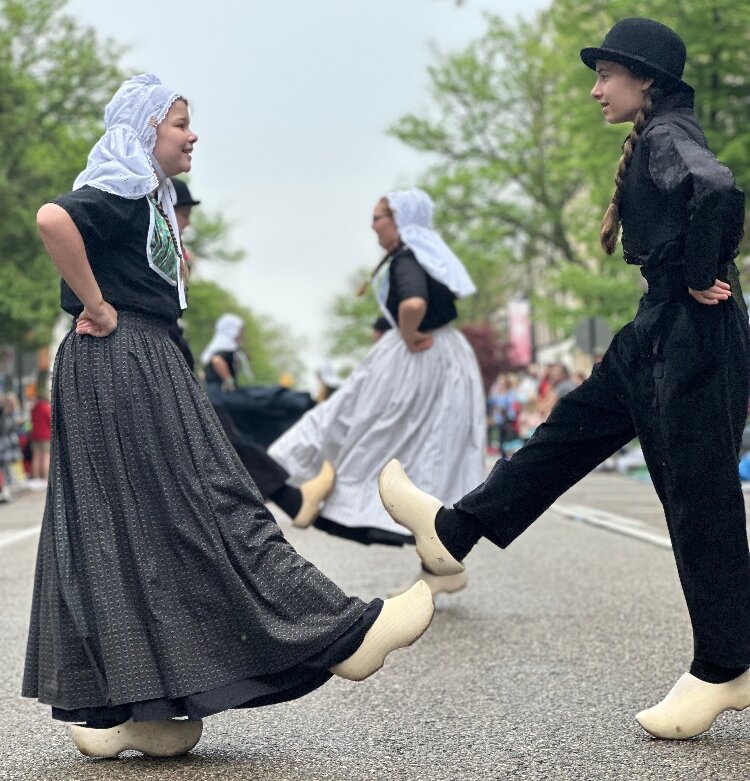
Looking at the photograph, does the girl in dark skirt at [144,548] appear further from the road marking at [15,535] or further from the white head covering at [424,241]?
the road marking at [15,535]

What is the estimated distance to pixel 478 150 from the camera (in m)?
47.1

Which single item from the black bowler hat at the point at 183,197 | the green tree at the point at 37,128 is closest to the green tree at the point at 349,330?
the green tree at the point at 37,128

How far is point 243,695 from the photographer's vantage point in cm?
416

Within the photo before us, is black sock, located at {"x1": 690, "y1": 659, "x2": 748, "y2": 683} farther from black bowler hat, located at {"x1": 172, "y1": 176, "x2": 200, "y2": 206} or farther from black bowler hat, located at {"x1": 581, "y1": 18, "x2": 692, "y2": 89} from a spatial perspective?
black bowler hat, located at {"x1": 172, "y1": 176, "x2": 200, "y2": 206}

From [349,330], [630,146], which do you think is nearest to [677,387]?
[630,146]

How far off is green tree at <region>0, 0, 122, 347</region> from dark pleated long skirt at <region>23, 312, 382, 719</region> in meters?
27.6

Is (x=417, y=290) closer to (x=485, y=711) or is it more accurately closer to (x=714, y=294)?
(x=485, y=711)

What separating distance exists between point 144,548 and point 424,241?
401cm

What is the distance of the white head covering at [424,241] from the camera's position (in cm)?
797

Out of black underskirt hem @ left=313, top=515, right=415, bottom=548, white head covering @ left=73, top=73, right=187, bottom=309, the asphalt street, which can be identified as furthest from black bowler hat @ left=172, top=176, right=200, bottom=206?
white head covering @ left=73, top=73, right=187, bottom=309

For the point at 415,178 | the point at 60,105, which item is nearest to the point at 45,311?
the point at 60,105

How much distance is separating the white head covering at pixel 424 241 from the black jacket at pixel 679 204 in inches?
130

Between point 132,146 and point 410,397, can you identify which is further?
point 410,397

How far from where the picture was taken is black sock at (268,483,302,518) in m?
7.93
